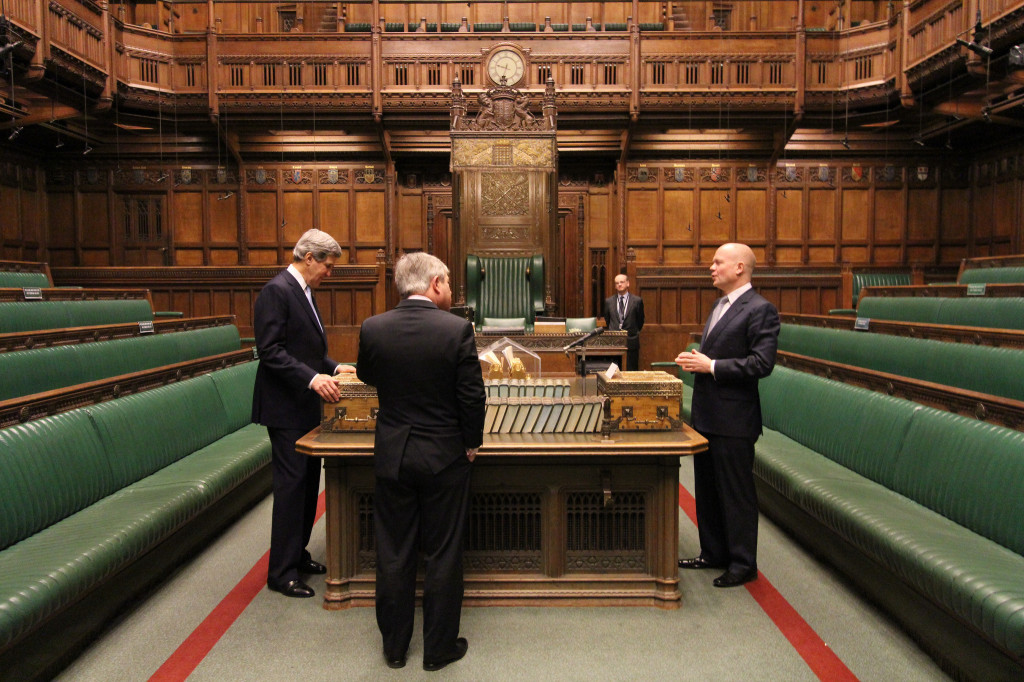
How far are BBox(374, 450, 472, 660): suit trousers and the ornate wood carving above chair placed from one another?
6.17 meters

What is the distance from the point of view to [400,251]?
11.0m

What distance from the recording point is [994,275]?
23.6ft

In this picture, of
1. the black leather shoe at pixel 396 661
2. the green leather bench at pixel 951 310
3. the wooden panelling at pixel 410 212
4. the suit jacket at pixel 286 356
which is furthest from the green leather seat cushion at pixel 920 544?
the wooden panelling at pixel 410 212

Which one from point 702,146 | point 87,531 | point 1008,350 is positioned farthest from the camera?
point 702,146

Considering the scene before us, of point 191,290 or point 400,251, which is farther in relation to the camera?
point 400,251

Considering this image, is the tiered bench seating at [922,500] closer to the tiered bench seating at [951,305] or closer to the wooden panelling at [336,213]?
the tiered bench seating at [951,305]

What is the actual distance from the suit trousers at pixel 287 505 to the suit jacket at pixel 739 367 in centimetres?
185

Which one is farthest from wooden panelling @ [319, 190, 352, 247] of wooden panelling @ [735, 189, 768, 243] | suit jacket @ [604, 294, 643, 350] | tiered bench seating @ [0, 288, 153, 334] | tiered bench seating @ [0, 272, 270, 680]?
wooden panelling @ [735, 189, 768, 243]

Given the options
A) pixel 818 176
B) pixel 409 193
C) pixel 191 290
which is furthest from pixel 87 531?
pixel 818 176

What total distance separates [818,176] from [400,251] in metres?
6.88

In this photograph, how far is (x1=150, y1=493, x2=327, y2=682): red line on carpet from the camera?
241 centimetres

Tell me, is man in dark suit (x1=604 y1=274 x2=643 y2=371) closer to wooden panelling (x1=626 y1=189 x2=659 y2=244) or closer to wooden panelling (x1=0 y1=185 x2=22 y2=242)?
wooden panelling (x1=626 y1=189 x2=659 y2=244)

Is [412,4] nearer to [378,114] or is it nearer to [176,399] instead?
[378,114]

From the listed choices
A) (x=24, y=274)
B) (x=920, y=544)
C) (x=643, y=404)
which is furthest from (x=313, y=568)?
(x=24, y=274)
